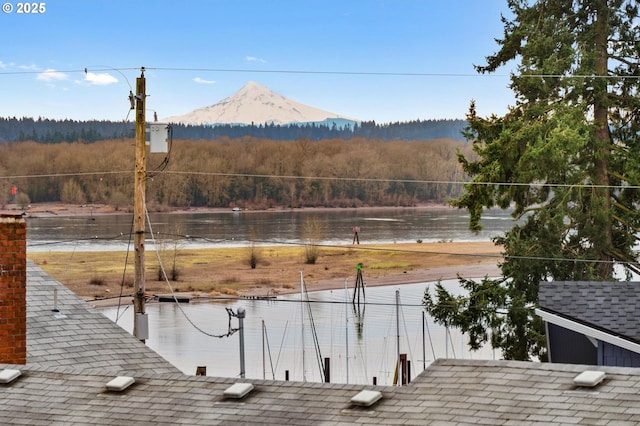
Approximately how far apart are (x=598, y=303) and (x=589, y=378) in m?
8.64

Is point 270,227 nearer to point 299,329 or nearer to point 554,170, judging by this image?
point 299,329

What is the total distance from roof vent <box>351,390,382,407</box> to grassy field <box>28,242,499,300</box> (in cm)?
6380

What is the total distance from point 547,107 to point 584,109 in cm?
147

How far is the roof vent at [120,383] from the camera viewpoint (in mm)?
12031

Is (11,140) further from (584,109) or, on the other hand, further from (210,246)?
(584,109)

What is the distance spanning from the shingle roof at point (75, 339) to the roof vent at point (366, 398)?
712 centimetres

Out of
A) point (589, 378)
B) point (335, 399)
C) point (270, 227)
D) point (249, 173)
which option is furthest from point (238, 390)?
point (249, 173)

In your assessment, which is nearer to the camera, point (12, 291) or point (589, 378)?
point (589, 378)

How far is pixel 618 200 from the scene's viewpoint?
119 feet

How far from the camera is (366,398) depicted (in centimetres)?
1077

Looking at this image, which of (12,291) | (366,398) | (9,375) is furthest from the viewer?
(12,291)

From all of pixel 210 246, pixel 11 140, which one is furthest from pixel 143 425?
pixel 11 140

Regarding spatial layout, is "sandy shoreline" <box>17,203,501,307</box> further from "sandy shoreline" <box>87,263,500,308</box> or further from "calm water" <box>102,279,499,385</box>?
"calm water" <box>102,279,499,385</box>

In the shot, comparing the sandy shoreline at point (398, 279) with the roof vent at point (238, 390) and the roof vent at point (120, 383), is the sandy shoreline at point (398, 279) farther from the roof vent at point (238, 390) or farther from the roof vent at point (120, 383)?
the roof vent at point (238, 390)
